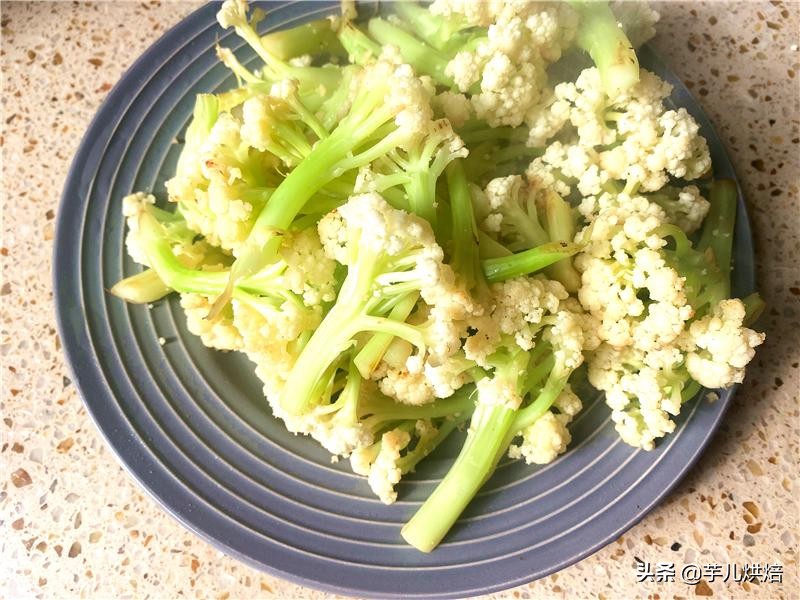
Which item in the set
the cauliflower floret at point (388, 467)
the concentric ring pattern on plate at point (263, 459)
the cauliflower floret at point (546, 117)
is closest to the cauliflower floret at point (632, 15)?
the concentric ring pattern on plate at point (263, 459)

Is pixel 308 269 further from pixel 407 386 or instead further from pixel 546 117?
pixel 546 117

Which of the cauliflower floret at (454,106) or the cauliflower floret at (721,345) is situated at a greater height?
the cauliflower floret at (454,106)

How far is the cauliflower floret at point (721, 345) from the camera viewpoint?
943 millimetres

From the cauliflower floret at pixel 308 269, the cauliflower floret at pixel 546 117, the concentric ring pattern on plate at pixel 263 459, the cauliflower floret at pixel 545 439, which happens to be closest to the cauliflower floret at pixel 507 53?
the cauliflower floret at pixel 546 117

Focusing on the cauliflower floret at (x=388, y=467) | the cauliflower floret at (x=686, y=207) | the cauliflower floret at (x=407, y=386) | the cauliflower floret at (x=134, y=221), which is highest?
the cauliflower floret at (x=134, y=221)

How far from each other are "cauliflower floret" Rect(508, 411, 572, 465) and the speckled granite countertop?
8.9 inches

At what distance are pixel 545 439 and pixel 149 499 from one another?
620 mm

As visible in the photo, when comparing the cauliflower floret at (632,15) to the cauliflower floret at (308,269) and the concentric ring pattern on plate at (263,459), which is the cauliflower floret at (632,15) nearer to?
the concentric ring pattern on plate at (263,459)

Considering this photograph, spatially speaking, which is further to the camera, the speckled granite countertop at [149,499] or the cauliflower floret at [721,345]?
the speckled granite countertop at [149,499]

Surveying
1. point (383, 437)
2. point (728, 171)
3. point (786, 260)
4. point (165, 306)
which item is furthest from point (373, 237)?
point (786, 260)

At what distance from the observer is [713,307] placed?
990 mm

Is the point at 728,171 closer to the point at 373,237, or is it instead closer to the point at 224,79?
the point at 373,237

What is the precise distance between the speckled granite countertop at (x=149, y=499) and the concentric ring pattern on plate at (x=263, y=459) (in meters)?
0.14

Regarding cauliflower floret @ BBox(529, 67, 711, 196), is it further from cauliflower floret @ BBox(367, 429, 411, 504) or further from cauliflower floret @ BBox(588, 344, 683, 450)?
cauliflower floret @ BBox(367, 429, 411, 504)
